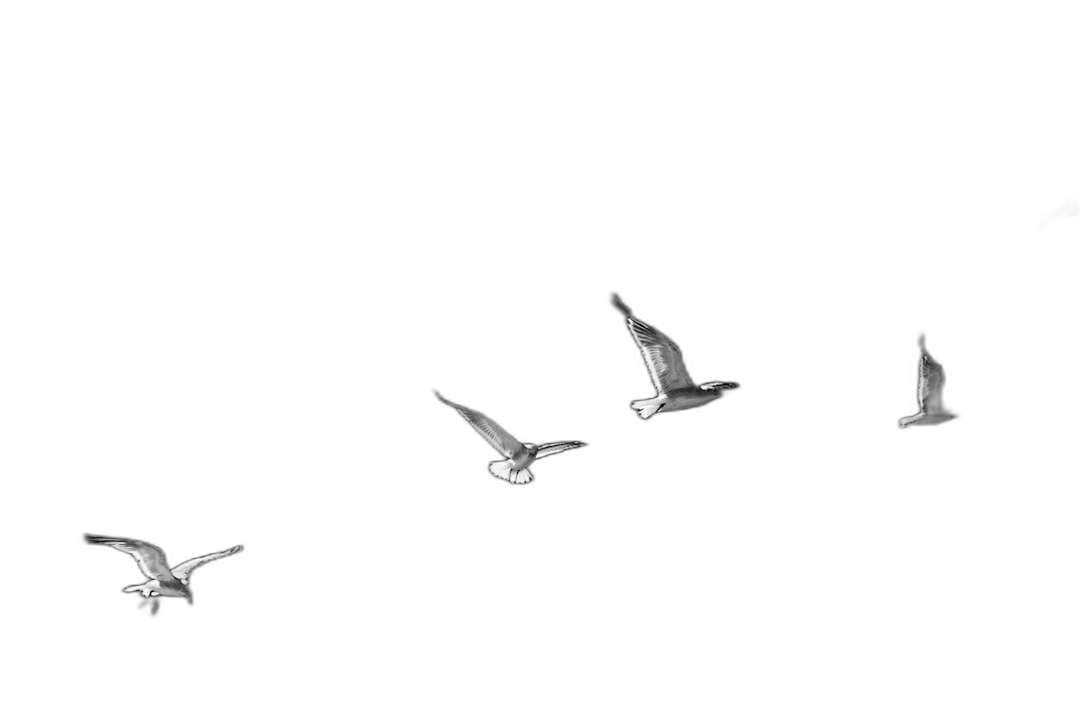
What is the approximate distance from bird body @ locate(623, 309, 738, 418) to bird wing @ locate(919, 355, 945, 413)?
Result: 1.08 m

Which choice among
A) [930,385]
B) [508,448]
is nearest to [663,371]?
[508,448]

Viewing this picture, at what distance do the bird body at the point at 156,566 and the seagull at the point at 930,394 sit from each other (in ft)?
10.9

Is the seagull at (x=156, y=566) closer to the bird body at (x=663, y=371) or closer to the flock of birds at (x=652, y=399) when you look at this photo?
the flock of birds at (x=652, y=399)

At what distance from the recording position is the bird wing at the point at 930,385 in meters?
4.26

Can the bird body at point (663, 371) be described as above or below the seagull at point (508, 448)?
above

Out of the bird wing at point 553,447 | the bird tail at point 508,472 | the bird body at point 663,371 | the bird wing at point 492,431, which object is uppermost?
the bird body at point 663,371

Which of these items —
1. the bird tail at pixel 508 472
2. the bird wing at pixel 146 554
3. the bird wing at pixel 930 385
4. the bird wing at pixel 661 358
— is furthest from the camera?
the bird wing at pixel 930 385

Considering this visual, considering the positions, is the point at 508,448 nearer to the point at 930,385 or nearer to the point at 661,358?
the point at 661,358

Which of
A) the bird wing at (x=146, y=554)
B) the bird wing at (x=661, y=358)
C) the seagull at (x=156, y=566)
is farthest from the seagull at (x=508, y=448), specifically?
the bird wing at (x=146, y=554)

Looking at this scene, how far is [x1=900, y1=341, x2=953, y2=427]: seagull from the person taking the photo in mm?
4266

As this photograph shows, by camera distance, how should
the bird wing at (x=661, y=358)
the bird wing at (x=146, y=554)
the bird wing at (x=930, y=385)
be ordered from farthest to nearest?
the bird wing at (x=930, y=385) < the bird wing at (x=146, y=554) < the bird wing at (x=661, y=358)

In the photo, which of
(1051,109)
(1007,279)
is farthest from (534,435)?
(1051,109)

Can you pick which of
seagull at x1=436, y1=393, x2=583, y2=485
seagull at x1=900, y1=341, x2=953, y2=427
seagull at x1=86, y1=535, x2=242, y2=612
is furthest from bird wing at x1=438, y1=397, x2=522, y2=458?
seagull at x1=900, y1=341, x2=953, y2=427

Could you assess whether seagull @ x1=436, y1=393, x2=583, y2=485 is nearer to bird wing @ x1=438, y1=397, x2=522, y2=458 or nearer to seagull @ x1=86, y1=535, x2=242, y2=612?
bird wing @ x1=438, y1=397, x2=522, y2=458
